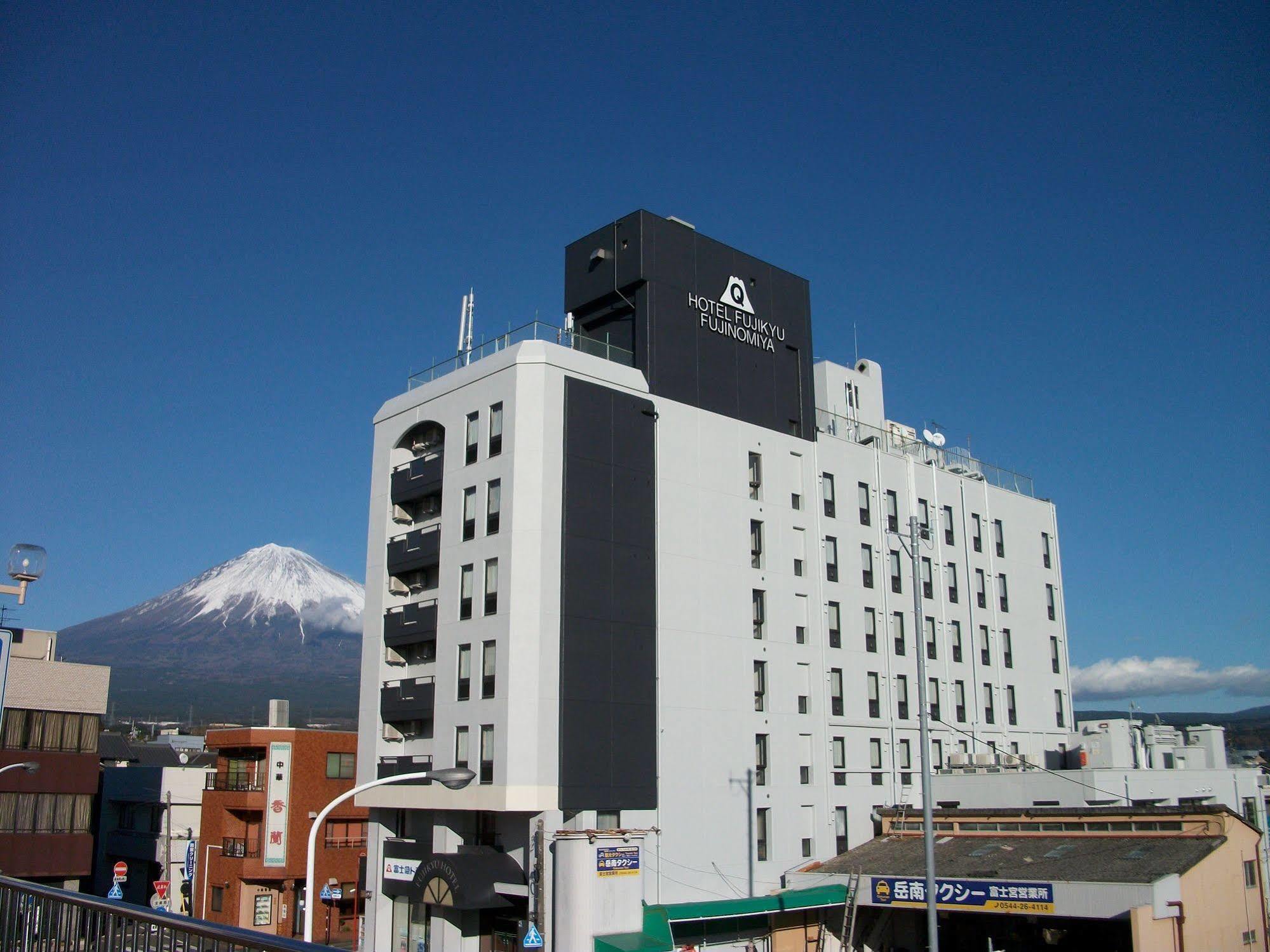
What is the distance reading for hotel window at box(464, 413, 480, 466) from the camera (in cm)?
4894

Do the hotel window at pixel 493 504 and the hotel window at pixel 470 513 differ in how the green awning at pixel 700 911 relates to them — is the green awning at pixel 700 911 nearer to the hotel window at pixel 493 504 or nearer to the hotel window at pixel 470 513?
the hotel window at pixel 493 504

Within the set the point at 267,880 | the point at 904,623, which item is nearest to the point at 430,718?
the point at 267,880

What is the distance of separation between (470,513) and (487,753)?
34.5 feet

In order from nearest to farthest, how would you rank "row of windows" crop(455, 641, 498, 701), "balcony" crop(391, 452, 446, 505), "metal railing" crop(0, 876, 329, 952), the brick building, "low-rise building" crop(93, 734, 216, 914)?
"metal railing" crop(0, 876, 329, 952)
"row of windows" crop(455, 641, 498, 701)
"balcony" crop(391, 452, 446, 505)
the brick building
"low-rise building" crop(93, 734, 216, 914)

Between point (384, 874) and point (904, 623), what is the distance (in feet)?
101

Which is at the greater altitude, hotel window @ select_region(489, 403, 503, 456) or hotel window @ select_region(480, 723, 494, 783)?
hotel window @ select_region(489, 403, 503, 456)

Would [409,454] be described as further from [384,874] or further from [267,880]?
[267,880]

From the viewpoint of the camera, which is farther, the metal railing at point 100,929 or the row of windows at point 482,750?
the row of windows at point 482,750

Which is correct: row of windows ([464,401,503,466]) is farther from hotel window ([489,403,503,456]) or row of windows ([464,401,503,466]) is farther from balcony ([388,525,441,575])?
balcony ([388,525,441,575])

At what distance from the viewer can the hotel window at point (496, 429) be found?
47.6m

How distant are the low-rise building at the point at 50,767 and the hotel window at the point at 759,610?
33.7 meters

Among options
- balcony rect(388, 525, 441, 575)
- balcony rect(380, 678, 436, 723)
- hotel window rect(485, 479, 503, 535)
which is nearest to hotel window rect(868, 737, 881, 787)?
balcony rect(380, 678, 436, 723)

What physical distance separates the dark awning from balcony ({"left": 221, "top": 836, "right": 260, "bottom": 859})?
2390 cm

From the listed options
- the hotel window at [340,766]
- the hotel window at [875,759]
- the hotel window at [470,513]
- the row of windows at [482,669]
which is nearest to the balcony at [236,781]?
the hotel window at [340,766]
